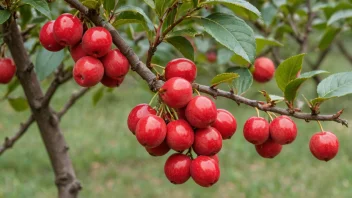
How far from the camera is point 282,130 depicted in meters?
1.21

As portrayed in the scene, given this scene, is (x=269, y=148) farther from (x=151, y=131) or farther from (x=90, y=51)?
(x=90, y=51)

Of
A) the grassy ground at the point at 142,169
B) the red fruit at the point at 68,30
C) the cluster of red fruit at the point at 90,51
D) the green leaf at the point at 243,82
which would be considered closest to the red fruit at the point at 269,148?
the green leaf at the point at 243,82

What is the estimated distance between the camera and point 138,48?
2287 mm

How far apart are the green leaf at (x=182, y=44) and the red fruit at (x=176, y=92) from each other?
0.28 meters

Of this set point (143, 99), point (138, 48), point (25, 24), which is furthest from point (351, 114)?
point (25, 24)

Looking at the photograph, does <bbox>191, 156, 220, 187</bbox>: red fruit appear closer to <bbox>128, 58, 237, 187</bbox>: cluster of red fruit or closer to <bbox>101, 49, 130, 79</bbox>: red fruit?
<bbox>128, 58, 237, 187</bbox>: cluster of red fruit

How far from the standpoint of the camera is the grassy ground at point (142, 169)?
16.3 feet

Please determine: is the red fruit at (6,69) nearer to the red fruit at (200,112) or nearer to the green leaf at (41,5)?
the green leaf at (41,5)

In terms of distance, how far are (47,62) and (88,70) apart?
0.66m

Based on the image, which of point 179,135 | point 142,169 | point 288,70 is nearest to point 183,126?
point 179,135

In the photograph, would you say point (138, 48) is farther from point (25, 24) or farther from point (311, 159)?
point (311, 159)

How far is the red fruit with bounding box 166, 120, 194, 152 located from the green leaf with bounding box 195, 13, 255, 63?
0.75 feet

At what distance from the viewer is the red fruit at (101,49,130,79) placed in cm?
113

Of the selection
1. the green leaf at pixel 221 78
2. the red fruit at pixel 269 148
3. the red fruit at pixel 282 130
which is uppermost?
the green leaf at pixel 221 78
